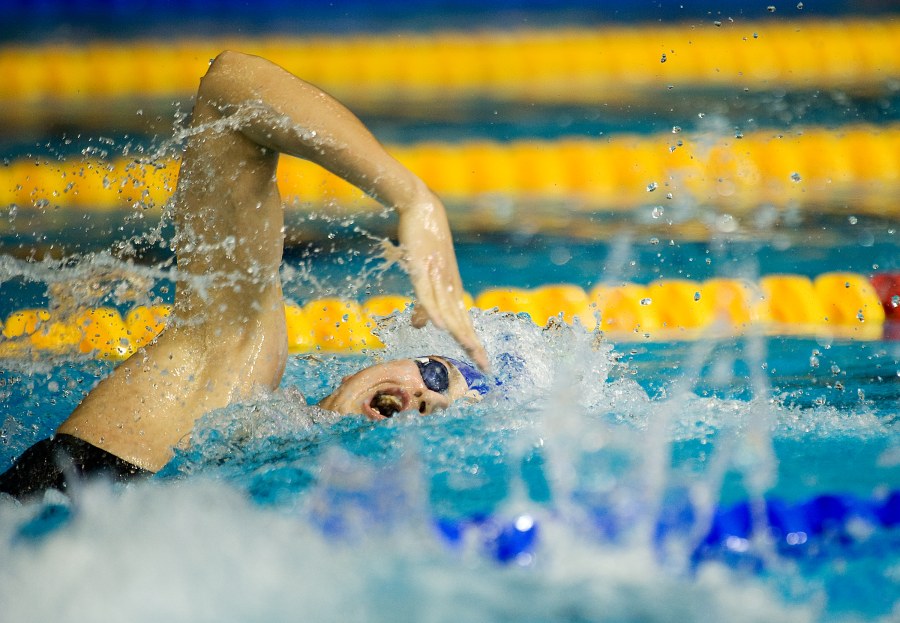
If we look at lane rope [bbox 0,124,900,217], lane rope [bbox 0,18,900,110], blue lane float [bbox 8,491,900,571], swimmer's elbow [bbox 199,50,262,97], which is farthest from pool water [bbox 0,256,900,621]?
lane rope [bbox 0,18,900,110]

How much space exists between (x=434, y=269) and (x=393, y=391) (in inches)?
20.2

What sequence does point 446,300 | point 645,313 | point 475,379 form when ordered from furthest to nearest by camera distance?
point 645,313
point 475,379
point 446,300

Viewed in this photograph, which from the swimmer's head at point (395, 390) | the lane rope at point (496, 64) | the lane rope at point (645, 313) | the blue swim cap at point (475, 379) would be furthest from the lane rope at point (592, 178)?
the swimmer's head at point (395, 390)

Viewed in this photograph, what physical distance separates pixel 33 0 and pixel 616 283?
383 centimetres

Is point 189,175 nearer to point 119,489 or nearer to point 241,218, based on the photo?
point 241,218

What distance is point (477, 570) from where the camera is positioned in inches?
53.4

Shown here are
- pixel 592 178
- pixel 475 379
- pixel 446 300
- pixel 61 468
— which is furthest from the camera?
pixel 592 178

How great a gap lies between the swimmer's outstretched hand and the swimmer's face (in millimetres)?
445

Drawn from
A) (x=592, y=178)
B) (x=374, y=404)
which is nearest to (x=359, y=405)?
(x=374, y=404)

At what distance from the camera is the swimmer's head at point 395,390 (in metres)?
1.78

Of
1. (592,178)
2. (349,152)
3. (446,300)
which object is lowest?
(592,178)

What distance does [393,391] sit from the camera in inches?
70.4

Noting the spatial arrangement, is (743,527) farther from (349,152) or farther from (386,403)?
(349,152)

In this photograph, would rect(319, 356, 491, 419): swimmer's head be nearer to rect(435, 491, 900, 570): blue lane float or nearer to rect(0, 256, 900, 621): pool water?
rect(0, 256, 900, 621): pool water
